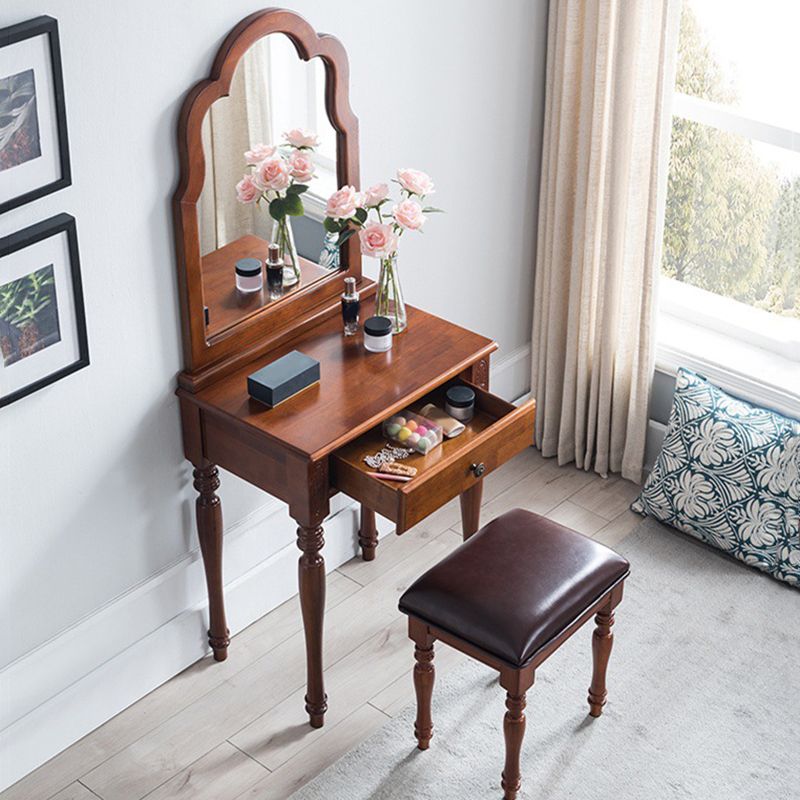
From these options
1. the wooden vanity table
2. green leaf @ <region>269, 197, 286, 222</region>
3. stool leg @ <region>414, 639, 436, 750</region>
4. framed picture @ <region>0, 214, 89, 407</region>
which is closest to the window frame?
the wooden vanity table

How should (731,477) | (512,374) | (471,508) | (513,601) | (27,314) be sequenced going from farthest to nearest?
(512,374), (731,477), (471,508), (513,601), (27,314)

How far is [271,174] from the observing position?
271 cm

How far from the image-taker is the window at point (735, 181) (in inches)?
131

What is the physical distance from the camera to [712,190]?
3529 millimetres

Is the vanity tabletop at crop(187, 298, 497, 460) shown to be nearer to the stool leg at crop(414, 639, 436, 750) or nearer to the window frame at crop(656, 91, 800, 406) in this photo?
the stool leg at crop(414, 639, 436, 750)

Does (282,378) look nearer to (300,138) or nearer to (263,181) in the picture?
(263,181)

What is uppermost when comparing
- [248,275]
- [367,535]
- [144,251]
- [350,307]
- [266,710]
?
[144,251]

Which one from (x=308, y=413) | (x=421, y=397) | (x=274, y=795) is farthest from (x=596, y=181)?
(x=274, y=795)

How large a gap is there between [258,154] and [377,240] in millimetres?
307

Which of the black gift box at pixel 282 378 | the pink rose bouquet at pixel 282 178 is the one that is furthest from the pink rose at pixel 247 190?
the black gift box at pixel 282 378

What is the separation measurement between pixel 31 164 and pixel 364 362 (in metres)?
0.87

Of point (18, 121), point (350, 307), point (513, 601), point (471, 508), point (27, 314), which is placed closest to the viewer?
point (18, 121)

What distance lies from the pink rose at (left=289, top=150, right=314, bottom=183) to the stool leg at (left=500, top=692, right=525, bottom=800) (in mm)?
1154

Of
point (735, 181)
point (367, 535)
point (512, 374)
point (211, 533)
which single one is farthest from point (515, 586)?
point (735, 181)
